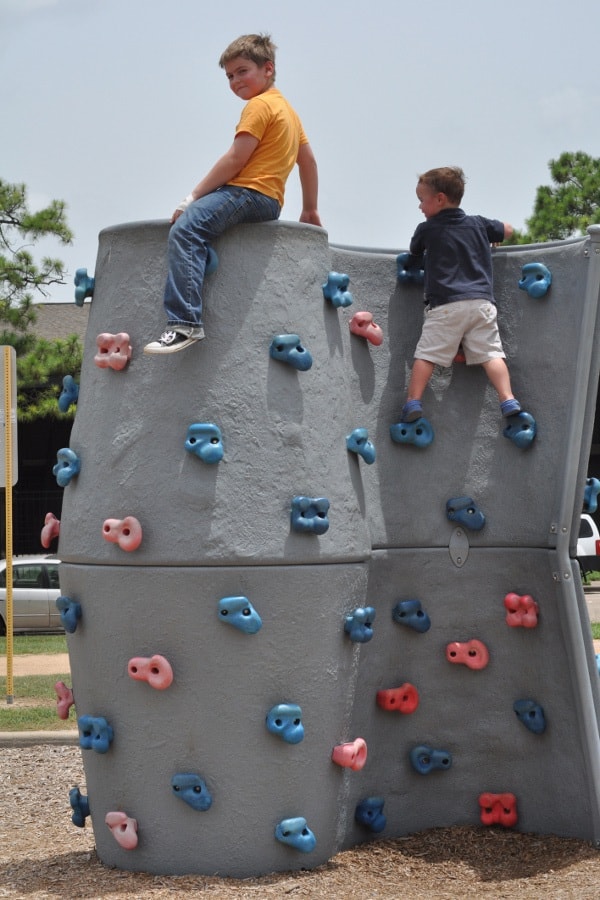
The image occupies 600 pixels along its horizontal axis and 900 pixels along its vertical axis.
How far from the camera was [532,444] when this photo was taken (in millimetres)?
5645

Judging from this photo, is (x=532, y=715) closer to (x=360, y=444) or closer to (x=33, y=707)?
(x=360, y=444)

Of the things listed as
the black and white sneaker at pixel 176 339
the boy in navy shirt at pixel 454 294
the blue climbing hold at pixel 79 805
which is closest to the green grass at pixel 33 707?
the blue climbing hold at pixel 79 805

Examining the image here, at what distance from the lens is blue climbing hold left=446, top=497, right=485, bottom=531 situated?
18.4ft

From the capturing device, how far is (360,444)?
524 cm

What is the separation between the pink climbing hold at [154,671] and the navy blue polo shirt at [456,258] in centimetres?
202

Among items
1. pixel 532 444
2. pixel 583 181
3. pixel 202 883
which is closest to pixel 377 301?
pixel 532 444

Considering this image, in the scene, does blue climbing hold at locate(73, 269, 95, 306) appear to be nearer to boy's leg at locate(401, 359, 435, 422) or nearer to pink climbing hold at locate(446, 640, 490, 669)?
boy's leg at locate(401, 359, 435, 422)

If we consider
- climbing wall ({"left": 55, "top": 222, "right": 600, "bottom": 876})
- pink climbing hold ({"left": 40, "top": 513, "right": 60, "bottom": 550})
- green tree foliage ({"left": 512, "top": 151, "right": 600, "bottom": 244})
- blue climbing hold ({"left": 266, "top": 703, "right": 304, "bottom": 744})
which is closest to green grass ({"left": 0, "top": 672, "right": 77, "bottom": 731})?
pink climbing hold ({"left": 40, "top": 513, "right": 60, "bottom": 550})

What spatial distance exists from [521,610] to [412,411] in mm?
1029

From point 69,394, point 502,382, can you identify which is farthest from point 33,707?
point 502,382

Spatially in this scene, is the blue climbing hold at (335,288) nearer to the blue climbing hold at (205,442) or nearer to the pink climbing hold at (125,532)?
the blue climbing hold at (205,442)

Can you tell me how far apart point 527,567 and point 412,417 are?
2.82ft

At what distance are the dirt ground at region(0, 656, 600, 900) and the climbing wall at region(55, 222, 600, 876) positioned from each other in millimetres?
97

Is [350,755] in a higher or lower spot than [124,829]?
higher
